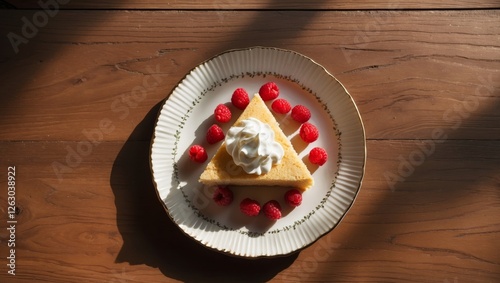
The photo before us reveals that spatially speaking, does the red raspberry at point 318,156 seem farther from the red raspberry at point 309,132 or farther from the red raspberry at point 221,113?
the red raspberry at point 221,113

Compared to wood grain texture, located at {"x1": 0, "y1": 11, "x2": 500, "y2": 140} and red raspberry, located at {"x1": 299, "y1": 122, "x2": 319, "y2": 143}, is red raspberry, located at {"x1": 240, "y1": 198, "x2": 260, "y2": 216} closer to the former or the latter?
red raspberry, located at {"x1": 299, "y1": 122, "x2": 319, "y2": 143}

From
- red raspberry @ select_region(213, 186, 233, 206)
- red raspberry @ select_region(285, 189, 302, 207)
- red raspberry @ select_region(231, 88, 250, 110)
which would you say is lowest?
red raspberry @ select_region(213, 186, 233, 206)

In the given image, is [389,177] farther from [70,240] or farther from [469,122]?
[70,240]

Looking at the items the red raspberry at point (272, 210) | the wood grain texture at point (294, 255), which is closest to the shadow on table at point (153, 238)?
the wood grain texture at point (294, 255)

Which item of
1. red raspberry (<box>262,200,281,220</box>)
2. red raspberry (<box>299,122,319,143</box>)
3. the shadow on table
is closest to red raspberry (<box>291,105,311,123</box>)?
red raspberry (<box>299,122,319,143</box>)

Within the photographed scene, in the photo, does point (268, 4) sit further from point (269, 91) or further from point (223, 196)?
point (223, 196)

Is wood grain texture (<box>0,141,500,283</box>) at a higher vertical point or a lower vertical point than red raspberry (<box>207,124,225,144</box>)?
lower

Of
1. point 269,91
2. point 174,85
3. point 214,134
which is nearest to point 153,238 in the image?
point 214,134
